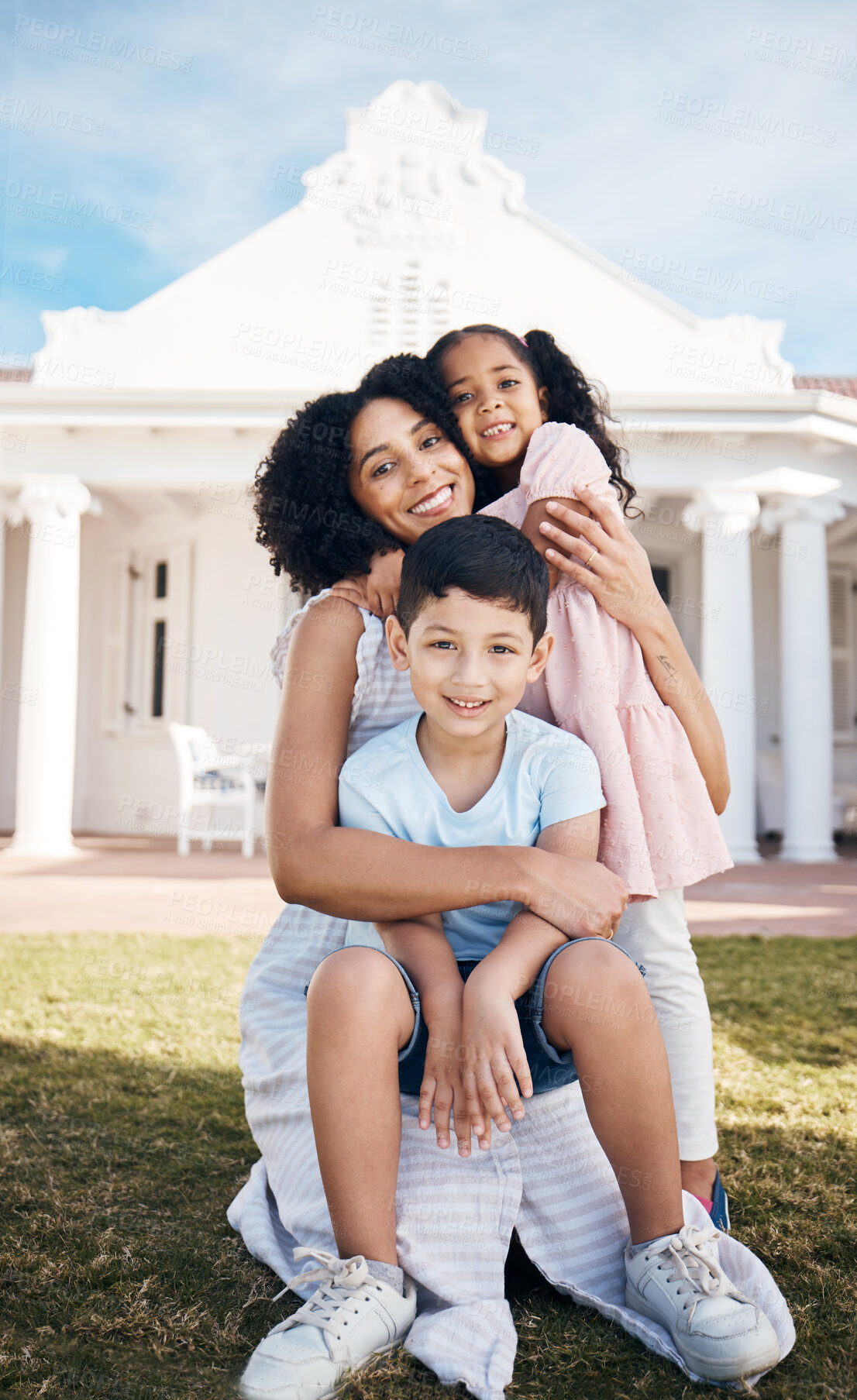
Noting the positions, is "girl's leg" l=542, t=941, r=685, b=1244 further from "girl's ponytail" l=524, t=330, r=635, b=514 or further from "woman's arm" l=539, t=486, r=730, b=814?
"girl's ponytail" l=524, t=330, r=635, b=514

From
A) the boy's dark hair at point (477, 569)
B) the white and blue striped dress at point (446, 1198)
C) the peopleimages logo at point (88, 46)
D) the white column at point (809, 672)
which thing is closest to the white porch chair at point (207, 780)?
the white column at point (809, 672)

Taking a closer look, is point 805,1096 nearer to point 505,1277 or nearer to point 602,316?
point 505,1277

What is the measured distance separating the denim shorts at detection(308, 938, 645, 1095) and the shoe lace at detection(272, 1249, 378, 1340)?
23 cm

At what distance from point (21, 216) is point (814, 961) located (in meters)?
6.57

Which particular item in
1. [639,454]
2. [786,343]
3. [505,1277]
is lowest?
[505,1277]

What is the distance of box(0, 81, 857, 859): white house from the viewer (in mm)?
8078

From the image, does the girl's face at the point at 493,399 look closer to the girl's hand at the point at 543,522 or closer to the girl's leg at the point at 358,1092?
the girl's hand at the point at 543,522

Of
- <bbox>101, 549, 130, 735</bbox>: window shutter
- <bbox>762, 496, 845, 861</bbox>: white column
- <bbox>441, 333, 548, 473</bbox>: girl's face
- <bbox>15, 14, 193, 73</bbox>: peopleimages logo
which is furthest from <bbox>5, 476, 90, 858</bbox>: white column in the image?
<bbox>441, 333, 548, 473</bbox>: girl's face

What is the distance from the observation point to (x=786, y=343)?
8.94 metres

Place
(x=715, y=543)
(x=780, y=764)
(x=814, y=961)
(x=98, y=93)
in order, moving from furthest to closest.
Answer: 1. (x=780, y=764)
2. (x=715, y=543)
3. (x=98, y=93)
4. (x=814, y=961)

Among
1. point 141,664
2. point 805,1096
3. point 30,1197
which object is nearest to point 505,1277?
point 30,1197

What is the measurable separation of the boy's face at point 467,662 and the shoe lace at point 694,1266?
0.74m

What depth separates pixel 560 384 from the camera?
229cm

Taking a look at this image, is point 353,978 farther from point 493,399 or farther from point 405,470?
point 493,399
